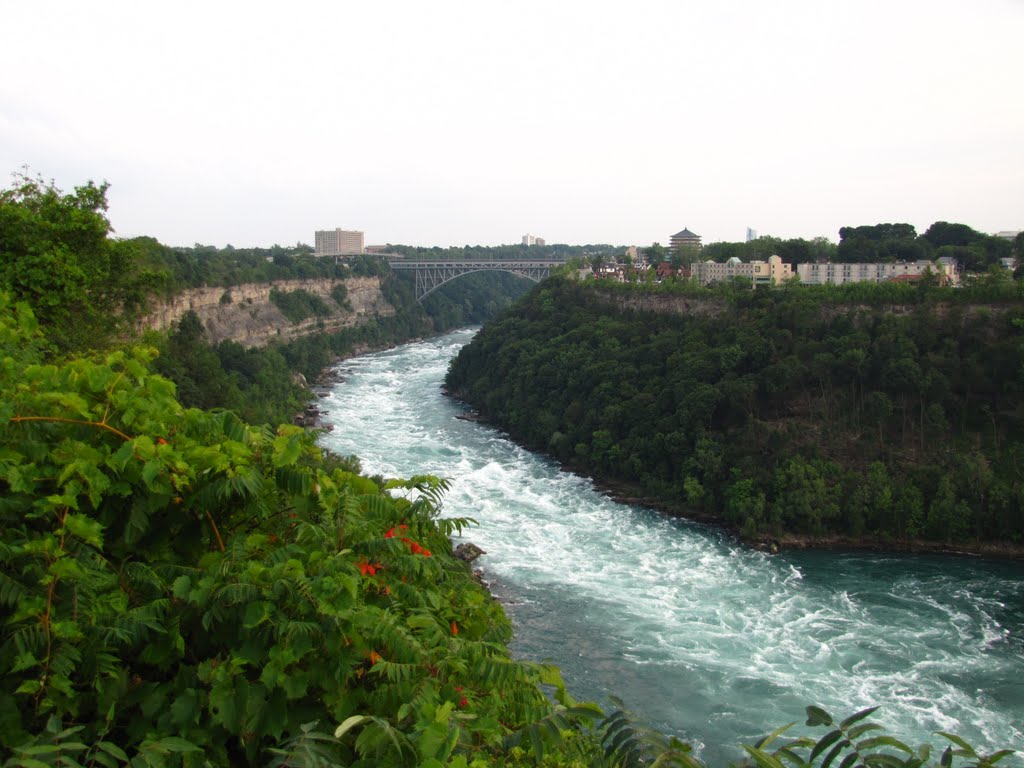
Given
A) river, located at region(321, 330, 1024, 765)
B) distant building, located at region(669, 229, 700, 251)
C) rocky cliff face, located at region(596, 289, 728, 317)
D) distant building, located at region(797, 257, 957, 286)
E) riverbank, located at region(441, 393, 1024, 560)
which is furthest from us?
distant building, located at region(669, 229, 700, 251)

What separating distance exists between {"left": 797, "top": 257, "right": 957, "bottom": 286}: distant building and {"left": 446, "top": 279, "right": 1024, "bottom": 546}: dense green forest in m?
5.20

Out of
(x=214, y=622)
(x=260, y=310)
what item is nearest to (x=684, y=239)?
(x=260, y=310)

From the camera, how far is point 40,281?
340 inches

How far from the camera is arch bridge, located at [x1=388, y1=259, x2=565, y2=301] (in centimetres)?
4922

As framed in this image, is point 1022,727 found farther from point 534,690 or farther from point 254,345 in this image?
point 254,345

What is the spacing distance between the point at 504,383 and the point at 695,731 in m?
19.1

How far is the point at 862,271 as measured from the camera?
27484 millimetres

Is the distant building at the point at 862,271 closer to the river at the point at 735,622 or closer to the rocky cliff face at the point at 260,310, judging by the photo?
the river at the point at 735,622

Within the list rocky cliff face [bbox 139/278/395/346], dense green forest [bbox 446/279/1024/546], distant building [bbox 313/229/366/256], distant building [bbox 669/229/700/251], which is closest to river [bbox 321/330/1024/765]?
dense green forest [bbox 446/279/1024/546]

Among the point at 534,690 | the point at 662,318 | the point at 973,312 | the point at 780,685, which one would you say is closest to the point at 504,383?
the point at 662,318

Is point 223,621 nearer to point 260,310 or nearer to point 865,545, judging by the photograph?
point 865,545

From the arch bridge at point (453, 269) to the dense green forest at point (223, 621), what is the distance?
45.9 metres

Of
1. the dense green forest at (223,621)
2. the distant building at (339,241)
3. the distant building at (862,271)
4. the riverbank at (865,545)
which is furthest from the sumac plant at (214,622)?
the distant building at (339,241)

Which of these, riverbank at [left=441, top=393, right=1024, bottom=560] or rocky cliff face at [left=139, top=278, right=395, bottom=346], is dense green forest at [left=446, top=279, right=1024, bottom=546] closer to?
riverbank at [left=441, top=393, right=1024, bottom=560]
